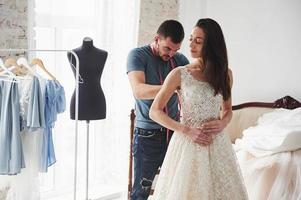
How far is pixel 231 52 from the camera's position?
13.2 ft

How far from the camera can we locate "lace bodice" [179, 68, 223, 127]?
1878 millimetres

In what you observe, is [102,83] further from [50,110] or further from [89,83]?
[50,110]

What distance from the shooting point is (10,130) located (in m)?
2.10

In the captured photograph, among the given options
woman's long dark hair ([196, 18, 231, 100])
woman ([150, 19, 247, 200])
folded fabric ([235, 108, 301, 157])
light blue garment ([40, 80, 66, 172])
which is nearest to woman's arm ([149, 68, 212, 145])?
woman ([150, 19, 247, 200])

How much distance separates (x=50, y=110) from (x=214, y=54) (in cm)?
96

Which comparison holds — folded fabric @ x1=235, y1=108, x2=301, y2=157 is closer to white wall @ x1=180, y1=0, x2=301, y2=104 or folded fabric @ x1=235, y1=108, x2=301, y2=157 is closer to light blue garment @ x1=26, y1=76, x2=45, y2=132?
white wall @ x1=180, y1=0, x2=301, y2=104

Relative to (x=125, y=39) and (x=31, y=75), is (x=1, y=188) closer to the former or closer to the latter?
(x=31, y=75)

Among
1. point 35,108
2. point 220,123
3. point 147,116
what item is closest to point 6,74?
point 35,108

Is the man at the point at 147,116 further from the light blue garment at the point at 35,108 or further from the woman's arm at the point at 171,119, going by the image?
the light blue garment at the point at 35,108

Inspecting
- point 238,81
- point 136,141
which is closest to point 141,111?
point 136,141

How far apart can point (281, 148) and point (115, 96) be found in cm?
160

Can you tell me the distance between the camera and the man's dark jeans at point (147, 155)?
2.36 metres

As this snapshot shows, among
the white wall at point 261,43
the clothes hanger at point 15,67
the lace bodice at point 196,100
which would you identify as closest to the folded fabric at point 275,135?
the white wall at point 261,43

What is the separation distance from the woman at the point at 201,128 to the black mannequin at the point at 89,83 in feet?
2.59
